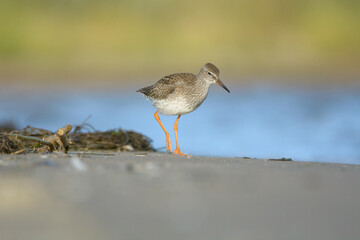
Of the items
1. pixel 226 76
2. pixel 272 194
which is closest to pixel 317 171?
pixel 272 194

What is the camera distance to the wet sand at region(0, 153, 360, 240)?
3391 mm

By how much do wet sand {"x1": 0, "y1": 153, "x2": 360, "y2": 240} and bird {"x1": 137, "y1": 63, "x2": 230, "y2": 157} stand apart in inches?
146

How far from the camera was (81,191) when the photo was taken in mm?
3918

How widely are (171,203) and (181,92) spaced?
15.6ft

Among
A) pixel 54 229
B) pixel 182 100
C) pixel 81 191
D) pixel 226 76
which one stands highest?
pixel 226 76

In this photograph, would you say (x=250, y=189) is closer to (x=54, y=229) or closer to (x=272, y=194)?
(x=272, y=194)

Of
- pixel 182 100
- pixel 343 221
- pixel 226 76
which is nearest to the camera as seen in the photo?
pixel 343 221

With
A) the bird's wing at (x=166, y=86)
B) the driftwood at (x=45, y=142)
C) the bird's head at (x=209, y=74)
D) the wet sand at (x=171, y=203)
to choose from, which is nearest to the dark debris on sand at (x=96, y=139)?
the driftwood at (x=45, y=142)

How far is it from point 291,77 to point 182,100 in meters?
15.9

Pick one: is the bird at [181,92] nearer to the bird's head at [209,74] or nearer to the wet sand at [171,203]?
the bird's head at [209,74]

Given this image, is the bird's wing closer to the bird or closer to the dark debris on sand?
the bird

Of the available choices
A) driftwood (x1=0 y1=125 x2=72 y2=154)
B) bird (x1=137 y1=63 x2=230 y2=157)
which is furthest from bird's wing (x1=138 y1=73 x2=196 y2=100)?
driftwood (x1=0 y1=125 x2=72 y2=154)

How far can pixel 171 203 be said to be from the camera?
3727mm

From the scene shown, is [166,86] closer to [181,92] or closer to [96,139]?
[181,92]
